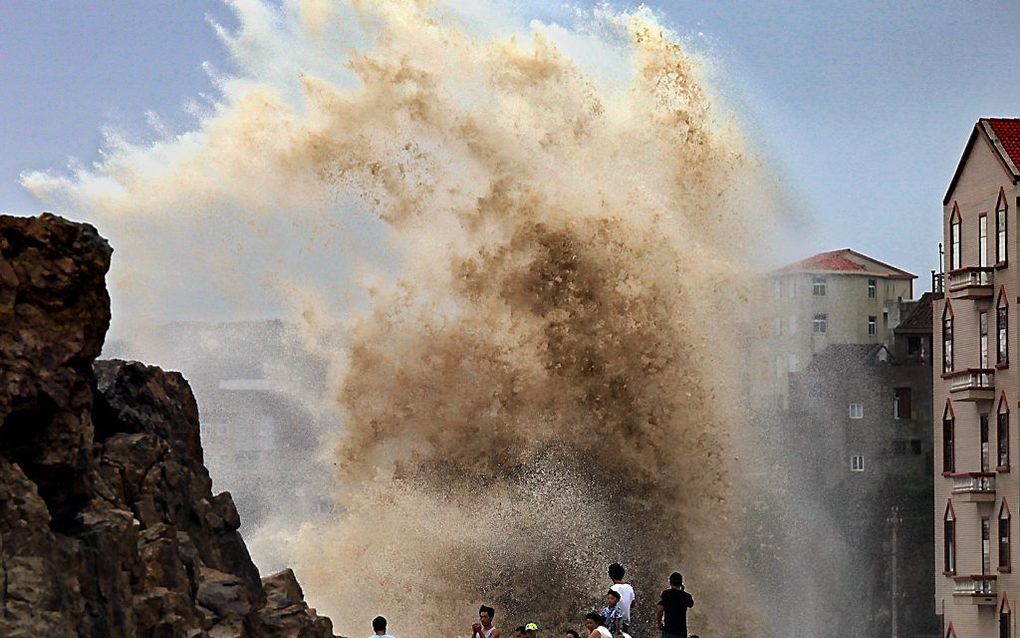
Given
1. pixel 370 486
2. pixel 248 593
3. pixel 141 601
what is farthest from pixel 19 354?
pixel 370 486

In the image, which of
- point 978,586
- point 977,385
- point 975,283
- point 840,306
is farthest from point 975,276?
point 840,306

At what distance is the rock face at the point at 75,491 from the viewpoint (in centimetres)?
1809

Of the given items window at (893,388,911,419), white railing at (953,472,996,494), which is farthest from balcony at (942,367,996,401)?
window at (893,388,911,419)

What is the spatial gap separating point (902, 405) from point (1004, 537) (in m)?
36.8

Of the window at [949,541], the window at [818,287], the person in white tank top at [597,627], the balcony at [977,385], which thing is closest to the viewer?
the person in white tank top at [597,627]

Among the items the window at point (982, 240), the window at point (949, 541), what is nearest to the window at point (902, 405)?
the window at point (949, 541)

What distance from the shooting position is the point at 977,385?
A: 1876 inches

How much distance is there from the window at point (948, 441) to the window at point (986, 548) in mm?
2018

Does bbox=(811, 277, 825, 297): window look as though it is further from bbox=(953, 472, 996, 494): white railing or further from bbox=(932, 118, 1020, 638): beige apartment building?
bbox=(953, 472, 996, 494): white railing

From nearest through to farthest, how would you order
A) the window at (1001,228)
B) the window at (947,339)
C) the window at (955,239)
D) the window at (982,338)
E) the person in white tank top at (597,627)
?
1. the person in white tank top at (597,627)
2. the window at (1001,228)
3. the window at (982,338)
4. the window at (955,239)
5. the window at (947,339)

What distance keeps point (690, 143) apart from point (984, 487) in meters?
12.3

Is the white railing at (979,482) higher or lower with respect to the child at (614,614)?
higher

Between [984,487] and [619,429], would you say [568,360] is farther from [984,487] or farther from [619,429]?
[984,487]

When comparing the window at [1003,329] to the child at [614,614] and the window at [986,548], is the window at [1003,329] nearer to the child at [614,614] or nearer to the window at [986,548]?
the window at [986,548]
